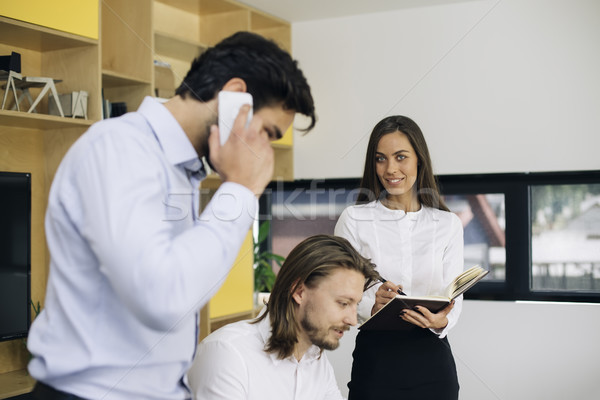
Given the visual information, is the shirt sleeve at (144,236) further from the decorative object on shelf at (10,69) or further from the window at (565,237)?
the window at (565,237)

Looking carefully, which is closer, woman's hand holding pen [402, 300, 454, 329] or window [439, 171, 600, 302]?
woman's hand holding pen [402, 300, 454, 329]

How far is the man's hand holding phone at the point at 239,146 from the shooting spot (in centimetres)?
82

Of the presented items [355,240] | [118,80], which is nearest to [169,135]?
[355,240]

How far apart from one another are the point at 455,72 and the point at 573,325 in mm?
1643

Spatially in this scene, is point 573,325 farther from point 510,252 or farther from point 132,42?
point 132,42

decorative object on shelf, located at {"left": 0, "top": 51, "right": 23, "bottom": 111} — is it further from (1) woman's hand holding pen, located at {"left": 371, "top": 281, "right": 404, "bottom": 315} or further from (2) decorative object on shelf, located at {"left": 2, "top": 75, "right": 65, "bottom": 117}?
(1) woman's hand holding pen, located at {"left": 371, "top": 281, "right": 404, "bottom": 315}

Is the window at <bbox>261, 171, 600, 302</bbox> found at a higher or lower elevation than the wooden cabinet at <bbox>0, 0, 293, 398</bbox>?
lower

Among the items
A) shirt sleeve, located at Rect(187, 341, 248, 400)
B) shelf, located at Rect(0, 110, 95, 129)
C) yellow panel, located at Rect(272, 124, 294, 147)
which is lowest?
shirt sleeve, located at Rect(187, 341, 248, 400)

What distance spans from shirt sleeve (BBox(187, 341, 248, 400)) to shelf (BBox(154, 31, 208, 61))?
2.26m

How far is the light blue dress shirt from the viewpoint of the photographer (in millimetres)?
725

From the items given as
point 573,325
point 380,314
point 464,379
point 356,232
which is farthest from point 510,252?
point 380,314

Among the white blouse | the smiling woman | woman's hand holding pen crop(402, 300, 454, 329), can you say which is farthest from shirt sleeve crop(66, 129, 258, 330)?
the white blouse

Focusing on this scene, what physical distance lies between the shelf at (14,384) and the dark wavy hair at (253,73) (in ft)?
6.48

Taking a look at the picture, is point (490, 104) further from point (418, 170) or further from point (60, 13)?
point (60, 13)
